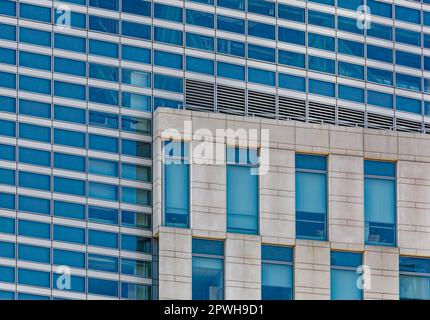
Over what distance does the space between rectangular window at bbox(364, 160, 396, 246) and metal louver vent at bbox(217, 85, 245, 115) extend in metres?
7.23

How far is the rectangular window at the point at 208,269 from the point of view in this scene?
245 feet

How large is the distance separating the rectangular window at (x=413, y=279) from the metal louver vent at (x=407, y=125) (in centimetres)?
806

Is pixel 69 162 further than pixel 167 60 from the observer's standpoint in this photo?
No

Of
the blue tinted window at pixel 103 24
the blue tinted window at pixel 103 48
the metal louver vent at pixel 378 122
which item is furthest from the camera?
the metal louver vent at pixel 378 122

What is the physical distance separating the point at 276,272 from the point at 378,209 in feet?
22.8

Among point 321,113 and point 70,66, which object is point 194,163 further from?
point 321,113

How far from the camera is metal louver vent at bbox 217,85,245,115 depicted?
79731 millimetres

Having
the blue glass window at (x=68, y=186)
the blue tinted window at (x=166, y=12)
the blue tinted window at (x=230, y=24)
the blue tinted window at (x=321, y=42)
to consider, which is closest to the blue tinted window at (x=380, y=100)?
the blue tinted window at (x=321, y=42)

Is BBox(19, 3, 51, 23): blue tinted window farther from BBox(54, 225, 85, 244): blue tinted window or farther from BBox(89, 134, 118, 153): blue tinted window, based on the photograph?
BBox(54, 225, 85, 244): blue tinted window

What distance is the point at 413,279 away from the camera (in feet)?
261

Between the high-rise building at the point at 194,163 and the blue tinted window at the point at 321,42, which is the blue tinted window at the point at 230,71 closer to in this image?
the high-rise building at the point at 194,163

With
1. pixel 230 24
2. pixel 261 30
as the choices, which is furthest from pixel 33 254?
pixel 261 30
